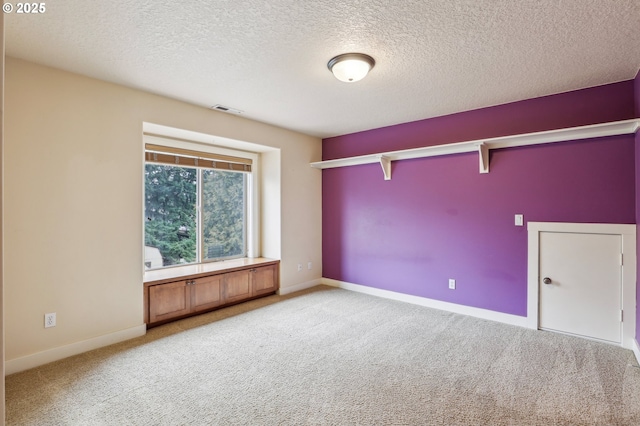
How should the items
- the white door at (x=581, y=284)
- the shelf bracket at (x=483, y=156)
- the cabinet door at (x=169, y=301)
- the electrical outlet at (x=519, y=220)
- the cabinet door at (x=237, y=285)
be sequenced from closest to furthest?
1. the white door at (x=581, y=284)
2. the cabinet door at (x=169, y=301)
3. the electrical outlet at (x=519, y=220)
4. the shelf bracket at (x=483, y=156)
5. the cabinet door at (x=237, y=285)

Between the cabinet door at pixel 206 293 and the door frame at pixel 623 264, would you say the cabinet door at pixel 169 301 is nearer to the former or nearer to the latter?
the cabinet door at pixel 206 293

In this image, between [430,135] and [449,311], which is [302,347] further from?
[430,135]

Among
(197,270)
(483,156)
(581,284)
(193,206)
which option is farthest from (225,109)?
(581,284)

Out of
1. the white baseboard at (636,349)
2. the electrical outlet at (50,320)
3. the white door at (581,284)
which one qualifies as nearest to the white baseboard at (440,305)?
the white door at (581,284)

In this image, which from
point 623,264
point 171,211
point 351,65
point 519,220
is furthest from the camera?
point 171,211

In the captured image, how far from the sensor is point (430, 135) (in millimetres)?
4352

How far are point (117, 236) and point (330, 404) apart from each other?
2.60 metres

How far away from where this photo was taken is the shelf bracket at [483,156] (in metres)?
3.77

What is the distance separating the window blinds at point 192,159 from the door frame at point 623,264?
397cm

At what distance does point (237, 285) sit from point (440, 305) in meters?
2.77

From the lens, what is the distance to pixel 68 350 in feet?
9.44

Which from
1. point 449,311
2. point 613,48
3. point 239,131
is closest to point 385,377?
point 449,311

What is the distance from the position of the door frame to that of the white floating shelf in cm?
90

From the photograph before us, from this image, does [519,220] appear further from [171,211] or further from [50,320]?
[50,320]
